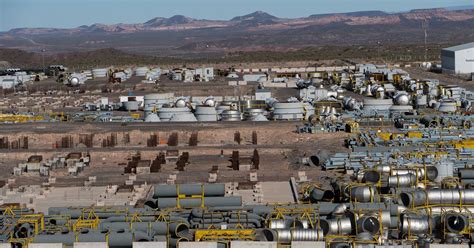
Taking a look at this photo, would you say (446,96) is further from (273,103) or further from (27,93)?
(27,93)

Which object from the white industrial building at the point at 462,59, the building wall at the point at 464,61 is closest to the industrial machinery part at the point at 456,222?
the white industrial building at the point at 462,59

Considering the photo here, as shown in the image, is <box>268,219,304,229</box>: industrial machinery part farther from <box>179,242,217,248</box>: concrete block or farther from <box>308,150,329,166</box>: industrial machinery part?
<box>308,150,329,166</box>: industrial machinery part

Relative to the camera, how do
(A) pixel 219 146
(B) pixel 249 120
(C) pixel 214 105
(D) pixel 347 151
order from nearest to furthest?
1. (D) pixel 347 151
2. (A) pixel 219 146
3. (B) pixel 249 120
4. (C) pixel 214 105

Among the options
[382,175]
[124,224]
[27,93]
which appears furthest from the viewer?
[27,93]

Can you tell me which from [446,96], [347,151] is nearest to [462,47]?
[446,96]

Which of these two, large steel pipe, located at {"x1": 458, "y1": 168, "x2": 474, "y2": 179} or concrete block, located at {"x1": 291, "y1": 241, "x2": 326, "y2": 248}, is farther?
large steel pipe, located at {"x1": 458, "y1": 168, "x2": 474, "y2": 179}

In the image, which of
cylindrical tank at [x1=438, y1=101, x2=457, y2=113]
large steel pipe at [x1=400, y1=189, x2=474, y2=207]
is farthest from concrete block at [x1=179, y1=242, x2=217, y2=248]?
cylindrical tank at [x1=438, y1=101, x2=457, y2=113]

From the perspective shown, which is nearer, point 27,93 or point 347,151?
point 347,151
